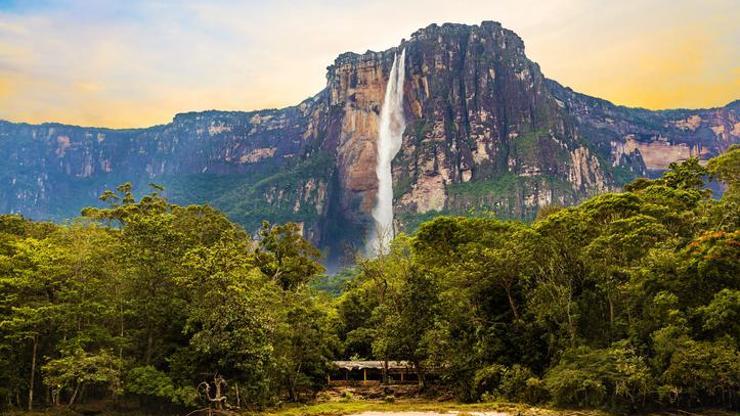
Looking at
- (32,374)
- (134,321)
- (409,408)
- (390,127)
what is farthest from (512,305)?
(390,127)

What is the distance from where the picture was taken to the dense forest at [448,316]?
2706 centimetres

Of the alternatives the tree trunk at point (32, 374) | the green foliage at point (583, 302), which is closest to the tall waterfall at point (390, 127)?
the green foliage at point (583, 302)

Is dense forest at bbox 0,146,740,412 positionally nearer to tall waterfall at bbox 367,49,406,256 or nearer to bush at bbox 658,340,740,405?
bush at bbox 658,340,740,405

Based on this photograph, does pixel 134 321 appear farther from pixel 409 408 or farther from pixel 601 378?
pixel 601 378

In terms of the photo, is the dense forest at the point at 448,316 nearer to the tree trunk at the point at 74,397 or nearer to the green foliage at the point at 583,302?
the green foliage at the point at 583,302

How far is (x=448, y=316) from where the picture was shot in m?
37.2

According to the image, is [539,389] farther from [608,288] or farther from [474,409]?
[608,288]

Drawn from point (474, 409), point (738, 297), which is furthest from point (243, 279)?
point (738, 297)

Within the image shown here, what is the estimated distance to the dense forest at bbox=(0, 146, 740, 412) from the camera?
2706 cm

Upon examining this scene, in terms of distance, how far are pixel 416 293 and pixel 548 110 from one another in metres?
159

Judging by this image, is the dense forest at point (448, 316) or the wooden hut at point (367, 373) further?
the wooden hut at point (367, 373)

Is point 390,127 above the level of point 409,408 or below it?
above

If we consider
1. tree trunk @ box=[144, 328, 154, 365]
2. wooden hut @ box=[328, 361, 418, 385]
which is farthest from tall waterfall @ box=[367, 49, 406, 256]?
tree trunk @ box=[144, 328, 154, 365]

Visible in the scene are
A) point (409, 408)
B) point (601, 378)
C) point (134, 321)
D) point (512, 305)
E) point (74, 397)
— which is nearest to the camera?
point (601, 378)
